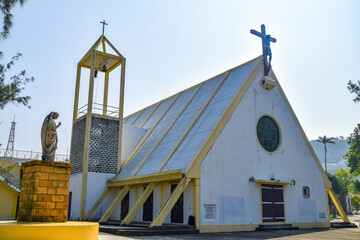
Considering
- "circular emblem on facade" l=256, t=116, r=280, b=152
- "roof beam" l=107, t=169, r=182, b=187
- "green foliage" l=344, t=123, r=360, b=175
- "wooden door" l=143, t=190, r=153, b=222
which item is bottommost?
"wooden door" l=143, t=190, r=153, b=222

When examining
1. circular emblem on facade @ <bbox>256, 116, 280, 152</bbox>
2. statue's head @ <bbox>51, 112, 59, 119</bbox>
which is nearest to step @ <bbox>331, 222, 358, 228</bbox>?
circular emblem on facade @ <bbox>256, 116, 280, 152</bbox>

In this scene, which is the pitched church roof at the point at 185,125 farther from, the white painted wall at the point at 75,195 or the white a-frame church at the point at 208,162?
the white painted wall at the point at 75,195

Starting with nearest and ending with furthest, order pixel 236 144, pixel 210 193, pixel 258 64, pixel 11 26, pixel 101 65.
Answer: pixel 11 26, pixel 210 193, pixel 236 144, pixel 258 64, pixel 101 65

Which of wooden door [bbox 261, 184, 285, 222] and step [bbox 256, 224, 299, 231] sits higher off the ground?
wooden door [bbox 261, 184, 285, 222]

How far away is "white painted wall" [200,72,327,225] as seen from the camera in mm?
15156

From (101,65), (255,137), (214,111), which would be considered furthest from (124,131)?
(255,137)

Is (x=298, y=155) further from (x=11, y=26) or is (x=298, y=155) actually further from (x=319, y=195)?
(x=11, y=26)

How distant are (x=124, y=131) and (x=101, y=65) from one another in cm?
499

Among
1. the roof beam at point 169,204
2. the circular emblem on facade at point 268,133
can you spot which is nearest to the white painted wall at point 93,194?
the roof beam at point 169,204

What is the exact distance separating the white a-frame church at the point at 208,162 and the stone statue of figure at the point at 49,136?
201 inches

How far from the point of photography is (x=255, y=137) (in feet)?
57.1

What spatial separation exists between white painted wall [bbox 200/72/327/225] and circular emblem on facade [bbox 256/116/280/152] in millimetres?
317

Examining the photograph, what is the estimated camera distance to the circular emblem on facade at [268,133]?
58.3 feet

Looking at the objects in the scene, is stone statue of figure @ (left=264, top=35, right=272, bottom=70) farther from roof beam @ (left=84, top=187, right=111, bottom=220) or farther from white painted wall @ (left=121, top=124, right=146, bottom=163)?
roof beam @ (left=84, top=187, right=111, bottom=220)
